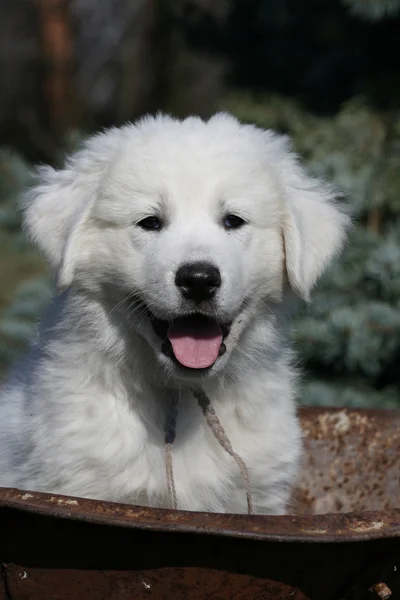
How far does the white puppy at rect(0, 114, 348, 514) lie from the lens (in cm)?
281

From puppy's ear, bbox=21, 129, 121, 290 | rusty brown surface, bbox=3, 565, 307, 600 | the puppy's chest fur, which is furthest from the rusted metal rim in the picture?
puppy's ear, bbox=21, 129, 121, 290

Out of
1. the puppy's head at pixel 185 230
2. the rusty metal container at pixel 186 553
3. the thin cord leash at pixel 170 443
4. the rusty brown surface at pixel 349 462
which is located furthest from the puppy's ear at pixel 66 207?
the rusty brown surface at pixel 349 462

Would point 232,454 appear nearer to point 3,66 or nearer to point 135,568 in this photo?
point 135,568

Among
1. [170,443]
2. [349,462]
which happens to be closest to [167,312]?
[170,443]

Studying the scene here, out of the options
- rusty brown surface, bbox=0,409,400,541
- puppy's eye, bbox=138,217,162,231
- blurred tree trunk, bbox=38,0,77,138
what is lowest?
blurred tree trunk, bbox=38,0,77,138

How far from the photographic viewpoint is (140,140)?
3020 millimetres

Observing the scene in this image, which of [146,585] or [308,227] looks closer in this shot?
[146,585]

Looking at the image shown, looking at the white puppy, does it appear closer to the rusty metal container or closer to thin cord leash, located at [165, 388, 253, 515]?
thin cord leash, located at [165, 388, 253, 515]

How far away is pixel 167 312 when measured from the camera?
277cm

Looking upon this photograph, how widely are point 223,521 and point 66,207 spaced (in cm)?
145

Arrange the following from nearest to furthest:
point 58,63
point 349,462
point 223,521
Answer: point 223,521 → point 349,462 → point 58,63

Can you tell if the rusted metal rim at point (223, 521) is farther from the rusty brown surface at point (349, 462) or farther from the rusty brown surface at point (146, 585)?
the rusty brown surface at point (349, 462)

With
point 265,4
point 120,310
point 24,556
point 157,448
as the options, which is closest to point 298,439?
point 157,448

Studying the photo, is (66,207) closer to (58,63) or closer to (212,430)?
(212,430)
